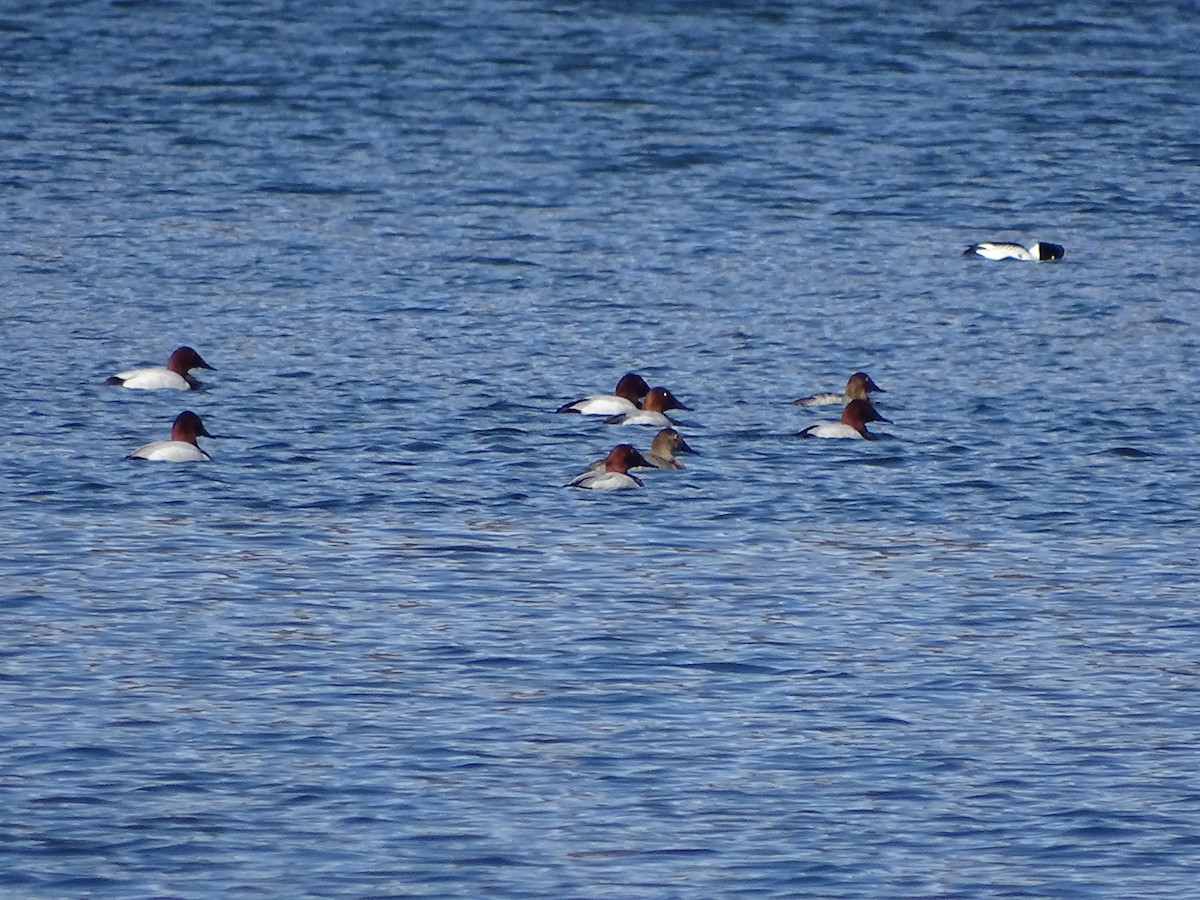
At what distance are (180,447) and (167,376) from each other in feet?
10.4

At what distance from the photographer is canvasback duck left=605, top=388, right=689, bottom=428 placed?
2203 cm

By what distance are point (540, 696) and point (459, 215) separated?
1913 cm

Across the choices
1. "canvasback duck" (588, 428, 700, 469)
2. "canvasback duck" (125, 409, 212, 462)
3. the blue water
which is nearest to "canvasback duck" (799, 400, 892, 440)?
the blue water

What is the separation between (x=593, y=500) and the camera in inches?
767

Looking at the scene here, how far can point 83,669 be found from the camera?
1476 cm

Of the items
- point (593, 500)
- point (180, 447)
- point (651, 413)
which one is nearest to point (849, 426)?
point (651, 413)

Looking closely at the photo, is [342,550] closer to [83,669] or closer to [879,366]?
[83,669]

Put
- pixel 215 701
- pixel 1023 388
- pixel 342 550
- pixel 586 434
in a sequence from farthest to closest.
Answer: pixel 1023 388 → pixel 586 434 → pixel 342 550 → pixel 215 701

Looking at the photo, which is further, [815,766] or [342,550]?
[342,550]

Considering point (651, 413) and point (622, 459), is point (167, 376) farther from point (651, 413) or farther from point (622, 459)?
point (622, 459)

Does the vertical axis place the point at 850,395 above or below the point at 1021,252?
below

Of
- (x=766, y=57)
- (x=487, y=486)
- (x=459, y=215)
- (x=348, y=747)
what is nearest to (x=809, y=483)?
(x=487, y=486)

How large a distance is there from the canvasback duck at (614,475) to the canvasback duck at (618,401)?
93.6 inches

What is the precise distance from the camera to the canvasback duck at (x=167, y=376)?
23406 millimetres
